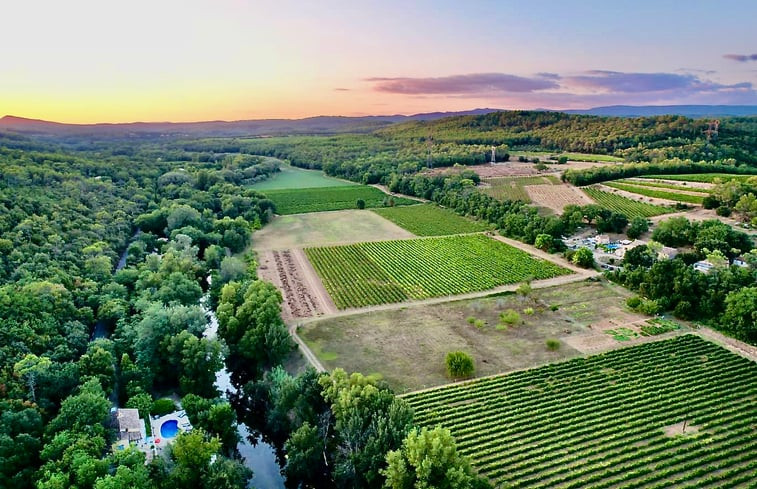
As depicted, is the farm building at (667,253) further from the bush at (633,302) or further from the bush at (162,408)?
the bush at (162,408)

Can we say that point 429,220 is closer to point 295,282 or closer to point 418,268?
point 418,268

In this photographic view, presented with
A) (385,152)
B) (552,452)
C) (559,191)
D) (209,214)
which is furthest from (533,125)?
(552,452)

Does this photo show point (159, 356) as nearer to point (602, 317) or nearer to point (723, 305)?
point (602, 317)

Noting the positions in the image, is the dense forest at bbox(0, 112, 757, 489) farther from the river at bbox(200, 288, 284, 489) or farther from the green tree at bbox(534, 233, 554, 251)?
the river at bbox(200, 288, 284, 489)

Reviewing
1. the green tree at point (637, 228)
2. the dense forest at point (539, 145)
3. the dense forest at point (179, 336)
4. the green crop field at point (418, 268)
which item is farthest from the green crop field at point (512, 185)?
the dense forest at point (539, 145)

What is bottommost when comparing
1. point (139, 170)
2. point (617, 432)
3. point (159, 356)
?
point (617, 432)

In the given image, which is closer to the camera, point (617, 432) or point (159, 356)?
point (617, 432)
